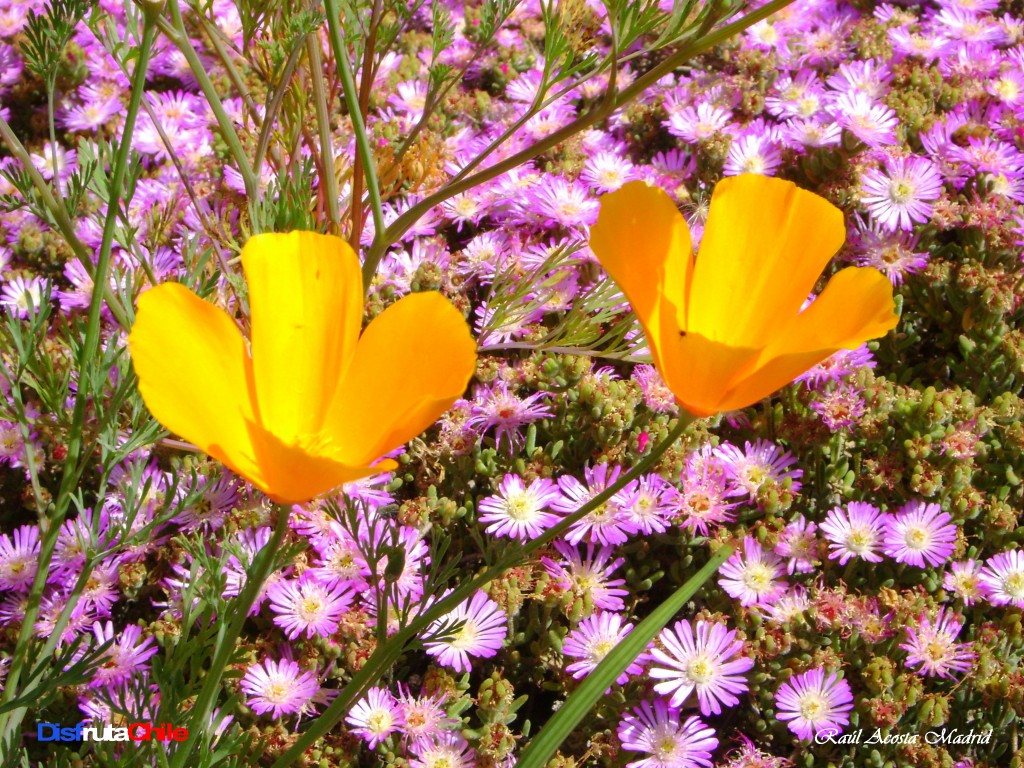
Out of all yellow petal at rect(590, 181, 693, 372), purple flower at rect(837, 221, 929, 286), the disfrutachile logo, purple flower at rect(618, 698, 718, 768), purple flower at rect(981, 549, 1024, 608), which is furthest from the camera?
purple flower at rect(837, 221, 929, 286)

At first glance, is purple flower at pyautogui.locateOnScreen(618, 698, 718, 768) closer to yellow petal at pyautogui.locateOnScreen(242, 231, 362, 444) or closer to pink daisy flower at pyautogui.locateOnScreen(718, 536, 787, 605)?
pink daisy flower at pyautogui.locateOnScreen(718, 536, 787, 605)

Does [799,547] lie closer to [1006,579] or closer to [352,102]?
[1006,579]

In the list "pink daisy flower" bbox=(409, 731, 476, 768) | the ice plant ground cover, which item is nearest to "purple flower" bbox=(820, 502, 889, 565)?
the ice plant ground cover

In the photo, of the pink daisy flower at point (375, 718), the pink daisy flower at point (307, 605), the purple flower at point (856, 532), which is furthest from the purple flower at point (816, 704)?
Result: the pink daisy flower at point (307, 605)

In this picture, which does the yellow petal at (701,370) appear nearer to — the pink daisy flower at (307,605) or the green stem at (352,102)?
the green stem at (352,102)

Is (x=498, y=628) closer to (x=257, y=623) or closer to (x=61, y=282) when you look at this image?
(x=257, y=623)

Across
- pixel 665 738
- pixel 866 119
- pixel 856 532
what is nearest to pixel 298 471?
pixel 665 738

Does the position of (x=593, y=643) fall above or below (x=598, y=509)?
below
